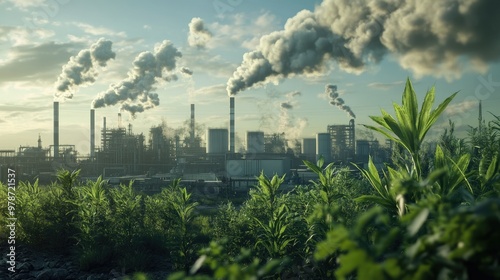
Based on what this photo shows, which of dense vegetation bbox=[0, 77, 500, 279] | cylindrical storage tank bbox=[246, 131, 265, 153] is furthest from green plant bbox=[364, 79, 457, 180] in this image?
cylindrical storage tank bbox=[246, 131, 265, 153]

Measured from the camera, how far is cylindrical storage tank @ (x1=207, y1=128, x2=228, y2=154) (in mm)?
71188

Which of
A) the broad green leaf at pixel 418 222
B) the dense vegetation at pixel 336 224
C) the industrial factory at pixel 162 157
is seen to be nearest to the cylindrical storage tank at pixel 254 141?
the industrial factory at pixel 162 157

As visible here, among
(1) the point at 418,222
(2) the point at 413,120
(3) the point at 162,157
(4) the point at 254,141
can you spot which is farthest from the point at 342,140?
(1) the point at 418,222

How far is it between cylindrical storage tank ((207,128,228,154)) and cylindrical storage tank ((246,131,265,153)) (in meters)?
3.86

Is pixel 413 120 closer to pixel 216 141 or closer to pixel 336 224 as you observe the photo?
pixel 336 224

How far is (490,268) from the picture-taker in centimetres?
140

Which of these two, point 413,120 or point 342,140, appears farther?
point 342,140

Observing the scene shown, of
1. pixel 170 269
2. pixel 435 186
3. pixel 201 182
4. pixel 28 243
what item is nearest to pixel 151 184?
pixel 201 182

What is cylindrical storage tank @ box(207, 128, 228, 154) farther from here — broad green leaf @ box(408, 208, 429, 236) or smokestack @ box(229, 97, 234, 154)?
broad green leaf @ box(408, 208, 429, 236)

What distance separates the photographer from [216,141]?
7119 cm

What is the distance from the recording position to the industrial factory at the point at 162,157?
57.3 meters

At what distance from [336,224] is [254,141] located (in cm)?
6917

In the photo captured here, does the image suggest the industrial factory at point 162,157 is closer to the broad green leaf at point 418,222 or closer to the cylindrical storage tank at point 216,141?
the cylindrical storage tank at point 216,141

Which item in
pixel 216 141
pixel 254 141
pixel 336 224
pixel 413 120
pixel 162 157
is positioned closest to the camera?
pixel 336 224
